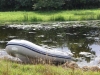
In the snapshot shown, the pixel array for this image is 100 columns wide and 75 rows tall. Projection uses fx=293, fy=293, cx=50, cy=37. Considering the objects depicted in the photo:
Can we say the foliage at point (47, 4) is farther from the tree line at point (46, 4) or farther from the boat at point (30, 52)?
Answer: the boat at point (30, 52)

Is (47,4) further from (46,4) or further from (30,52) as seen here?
(30,52)

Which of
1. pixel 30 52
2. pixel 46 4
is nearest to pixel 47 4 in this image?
pixel 46 4

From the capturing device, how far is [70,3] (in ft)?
159

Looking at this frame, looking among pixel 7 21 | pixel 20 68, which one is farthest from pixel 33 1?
pixel 20 68

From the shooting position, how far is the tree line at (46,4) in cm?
4441

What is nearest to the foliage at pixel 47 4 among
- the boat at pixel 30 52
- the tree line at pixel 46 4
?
the tree line at pixel 46 4

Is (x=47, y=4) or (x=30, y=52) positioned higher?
(x=30, y=52)

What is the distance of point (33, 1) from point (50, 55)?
38.0m

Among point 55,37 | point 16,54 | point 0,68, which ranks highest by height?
point 0,68

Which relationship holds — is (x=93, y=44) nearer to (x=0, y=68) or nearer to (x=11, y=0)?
(x=0, y=68)

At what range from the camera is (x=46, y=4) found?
145 ft

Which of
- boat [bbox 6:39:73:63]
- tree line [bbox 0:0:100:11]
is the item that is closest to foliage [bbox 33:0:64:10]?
tree line [bbox 0:0:100:11]

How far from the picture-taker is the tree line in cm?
4441

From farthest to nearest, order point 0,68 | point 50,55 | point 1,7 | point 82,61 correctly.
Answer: point 1,7 < point 82,61 < point 50,55 < point 0,68
